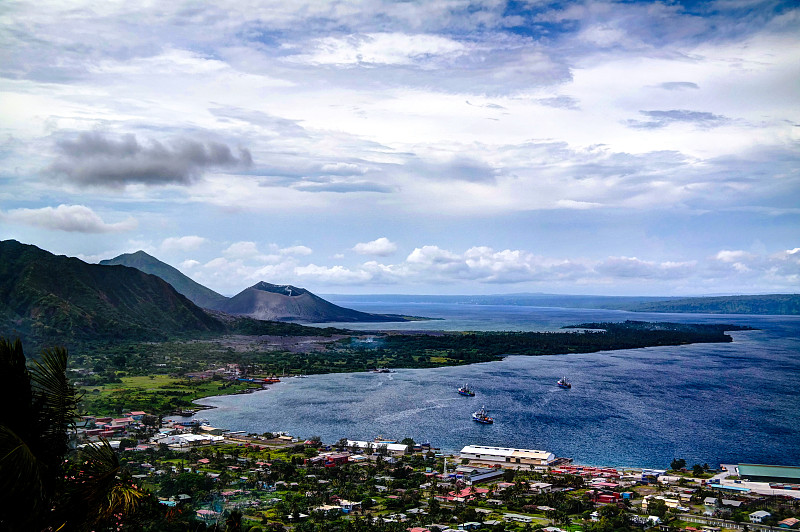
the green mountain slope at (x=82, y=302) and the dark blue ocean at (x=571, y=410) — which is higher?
the green mountain slope at (x=82, y=302)

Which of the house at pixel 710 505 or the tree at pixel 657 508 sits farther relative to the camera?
the house at pixel 710 505

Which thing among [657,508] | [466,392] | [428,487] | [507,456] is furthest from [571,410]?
[657,508]

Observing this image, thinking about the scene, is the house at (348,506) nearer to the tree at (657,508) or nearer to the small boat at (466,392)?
the tree at (657,508)

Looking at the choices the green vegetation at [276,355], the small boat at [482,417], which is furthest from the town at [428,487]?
the small boat at [482,417]

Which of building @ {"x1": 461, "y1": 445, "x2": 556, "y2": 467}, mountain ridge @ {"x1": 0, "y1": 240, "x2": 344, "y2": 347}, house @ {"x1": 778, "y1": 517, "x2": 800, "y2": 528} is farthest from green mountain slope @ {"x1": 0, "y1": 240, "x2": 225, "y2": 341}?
house @ {"x1": 778, "y1": 517, "x2": 800, "y2": 528}

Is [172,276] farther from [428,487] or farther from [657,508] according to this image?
Answer: [657,508]

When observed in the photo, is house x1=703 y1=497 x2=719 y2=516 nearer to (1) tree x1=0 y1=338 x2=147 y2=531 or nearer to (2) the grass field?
(1) tree x1=0 y1=338 x2=147 y2=531

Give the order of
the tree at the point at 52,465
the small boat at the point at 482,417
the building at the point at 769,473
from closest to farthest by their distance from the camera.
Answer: the tree at the point at 52,465 → the building at the point at 769,473 → the small boat at the point at 482,417
